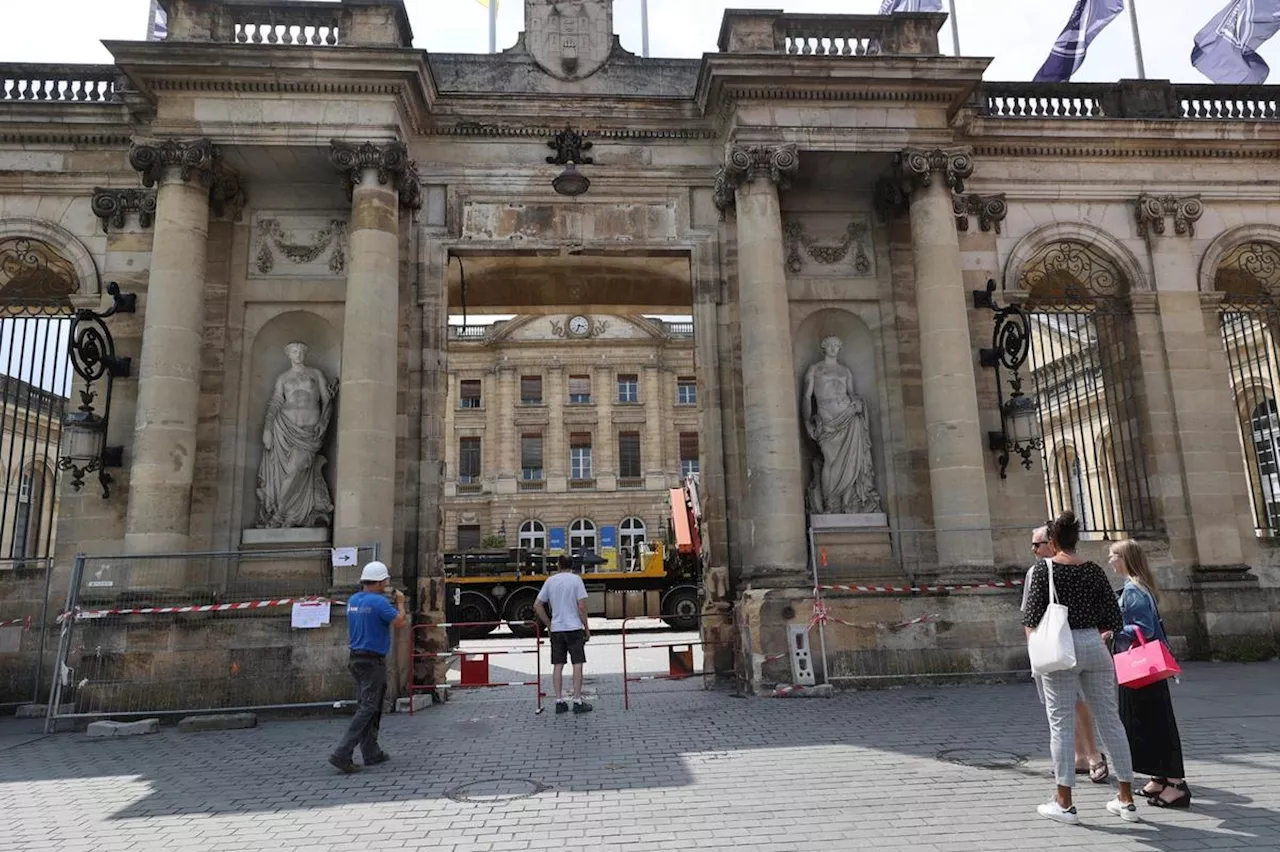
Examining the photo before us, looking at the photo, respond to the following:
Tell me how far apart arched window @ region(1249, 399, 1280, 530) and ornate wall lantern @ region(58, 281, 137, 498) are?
18.5 meters

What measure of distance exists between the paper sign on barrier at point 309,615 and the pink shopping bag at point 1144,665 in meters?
8.06

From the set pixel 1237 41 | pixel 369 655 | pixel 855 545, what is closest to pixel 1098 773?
pixel 369 655

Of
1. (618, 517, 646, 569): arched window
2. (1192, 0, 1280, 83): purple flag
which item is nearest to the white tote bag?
(1192, 0, 1280, 83): purple flag

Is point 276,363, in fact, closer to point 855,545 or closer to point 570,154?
point 570,154

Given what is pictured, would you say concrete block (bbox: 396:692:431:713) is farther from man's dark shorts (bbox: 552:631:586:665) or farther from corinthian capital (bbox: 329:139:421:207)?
corinthian capital (bbox: 329:139:421:207)

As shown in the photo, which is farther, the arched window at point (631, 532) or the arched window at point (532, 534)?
the arched window at point (631, 532)

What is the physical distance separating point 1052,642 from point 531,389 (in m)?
42.7

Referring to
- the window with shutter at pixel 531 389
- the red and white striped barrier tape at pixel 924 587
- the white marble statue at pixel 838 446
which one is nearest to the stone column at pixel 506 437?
the window with shutter at pixel 531 389

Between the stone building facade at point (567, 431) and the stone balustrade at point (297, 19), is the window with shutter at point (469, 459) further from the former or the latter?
the stone balustrade at point (297, 19)

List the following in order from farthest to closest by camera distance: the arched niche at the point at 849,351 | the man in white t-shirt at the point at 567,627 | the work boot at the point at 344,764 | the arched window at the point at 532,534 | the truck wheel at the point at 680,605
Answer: the arched window at the point at 532,534 < the truck wheel at the point at 680,605 < the arched niche at the point at 849,351 < the man in white t-shirt at the point at 567,627 < the work boot at the point at 344,764

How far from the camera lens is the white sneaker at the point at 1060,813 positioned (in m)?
4.90

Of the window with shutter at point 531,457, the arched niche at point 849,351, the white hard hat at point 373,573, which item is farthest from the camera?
A: the window with shutter at point 531,457

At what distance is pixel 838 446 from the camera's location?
12.4 metres

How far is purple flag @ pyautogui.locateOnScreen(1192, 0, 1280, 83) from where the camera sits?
49.1 ft
